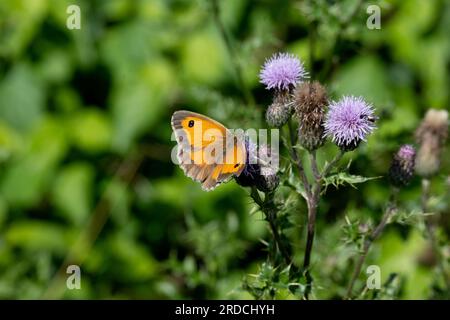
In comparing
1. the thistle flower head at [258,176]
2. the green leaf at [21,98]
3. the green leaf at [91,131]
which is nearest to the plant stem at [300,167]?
the thistle flower head at [258,176]

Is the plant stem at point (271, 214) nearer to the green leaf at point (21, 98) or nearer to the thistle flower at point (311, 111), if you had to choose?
the thistle flower at point (311, 111)

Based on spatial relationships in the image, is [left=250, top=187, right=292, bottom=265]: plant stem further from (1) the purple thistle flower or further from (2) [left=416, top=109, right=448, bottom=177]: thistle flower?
(2) [left=416, top=109, right=448, bottom=177]: thistle flower

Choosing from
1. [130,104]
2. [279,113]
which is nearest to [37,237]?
[130,104]

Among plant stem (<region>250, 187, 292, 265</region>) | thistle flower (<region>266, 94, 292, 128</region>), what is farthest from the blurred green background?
thistle flower (<region>266, 94, 292, 128</region>)

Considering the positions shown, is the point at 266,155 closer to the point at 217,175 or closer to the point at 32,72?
the point at 217,175

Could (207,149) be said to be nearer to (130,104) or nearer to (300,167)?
(300,167)
